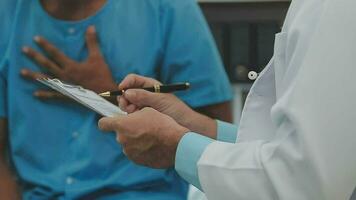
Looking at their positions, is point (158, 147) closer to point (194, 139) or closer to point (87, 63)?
point (194, 139)

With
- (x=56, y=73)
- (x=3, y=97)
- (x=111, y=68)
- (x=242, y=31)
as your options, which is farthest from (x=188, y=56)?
(x=242, y=31)

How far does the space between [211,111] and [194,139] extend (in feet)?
1.92

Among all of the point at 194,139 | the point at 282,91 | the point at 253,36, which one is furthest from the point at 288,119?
the point at 253,36

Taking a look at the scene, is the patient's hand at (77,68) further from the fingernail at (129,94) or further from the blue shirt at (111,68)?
the fingernail at (129,94)

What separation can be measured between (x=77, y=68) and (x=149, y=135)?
0.48 meters

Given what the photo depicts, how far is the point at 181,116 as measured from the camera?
134 cm

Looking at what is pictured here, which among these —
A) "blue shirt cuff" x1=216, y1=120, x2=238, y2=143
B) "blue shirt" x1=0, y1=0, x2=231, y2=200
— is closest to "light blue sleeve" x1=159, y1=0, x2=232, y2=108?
"blue shirt" x1=0, y1=0, x2=231, y2=200

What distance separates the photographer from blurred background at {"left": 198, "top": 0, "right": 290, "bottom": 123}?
235 cm

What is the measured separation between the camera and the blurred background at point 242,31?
2350 millimetres

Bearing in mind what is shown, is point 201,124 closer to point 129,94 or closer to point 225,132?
point 225,132

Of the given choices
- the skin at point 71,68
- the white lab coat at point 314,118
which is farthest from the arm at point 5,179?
the white lab coat at point 314,118

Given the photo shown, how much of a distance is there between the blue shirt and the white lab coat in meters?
0.61

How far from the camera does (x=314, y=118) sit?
0.77m

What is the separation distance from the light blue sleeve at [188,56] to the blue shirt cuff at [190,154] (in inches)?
20.0
